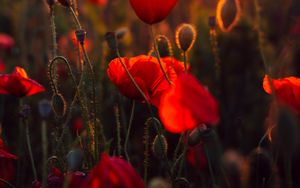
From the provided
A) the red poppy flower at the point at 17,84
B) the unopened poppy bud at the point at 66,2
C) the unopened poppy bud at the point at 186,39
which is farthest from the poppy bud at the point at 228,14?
the red poppy flower at the point at 17,84

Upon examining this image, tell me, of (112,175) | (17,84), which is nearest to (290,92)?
(112,175)

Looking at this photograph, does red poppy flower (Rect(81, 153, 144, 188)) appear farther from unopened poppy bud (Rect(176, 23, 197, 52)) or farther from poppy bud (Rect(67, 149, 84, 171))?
unopened poppy bud (Rect(176, 23, 197, 52))

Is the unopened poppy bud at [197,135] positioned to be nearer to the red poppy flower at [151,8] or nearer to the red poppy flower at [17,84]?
the red poppy flower at [151,8]

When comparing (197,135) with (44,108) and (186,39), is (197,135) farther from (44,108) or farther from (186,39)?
(44,108)

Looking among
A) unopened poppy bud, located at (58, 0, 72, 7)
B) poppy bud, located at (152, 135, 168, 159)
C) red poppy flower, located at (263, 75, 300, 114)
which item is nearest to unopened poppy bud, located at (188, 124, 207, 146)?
poppy bud, located at (152, 135, 168, 159)

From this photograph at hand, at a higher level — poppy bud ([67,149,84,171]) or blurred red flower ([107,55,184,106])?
blurred red flower ([107,55,184,106])

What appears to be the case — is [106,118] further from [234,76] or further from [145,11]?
[145,11]
